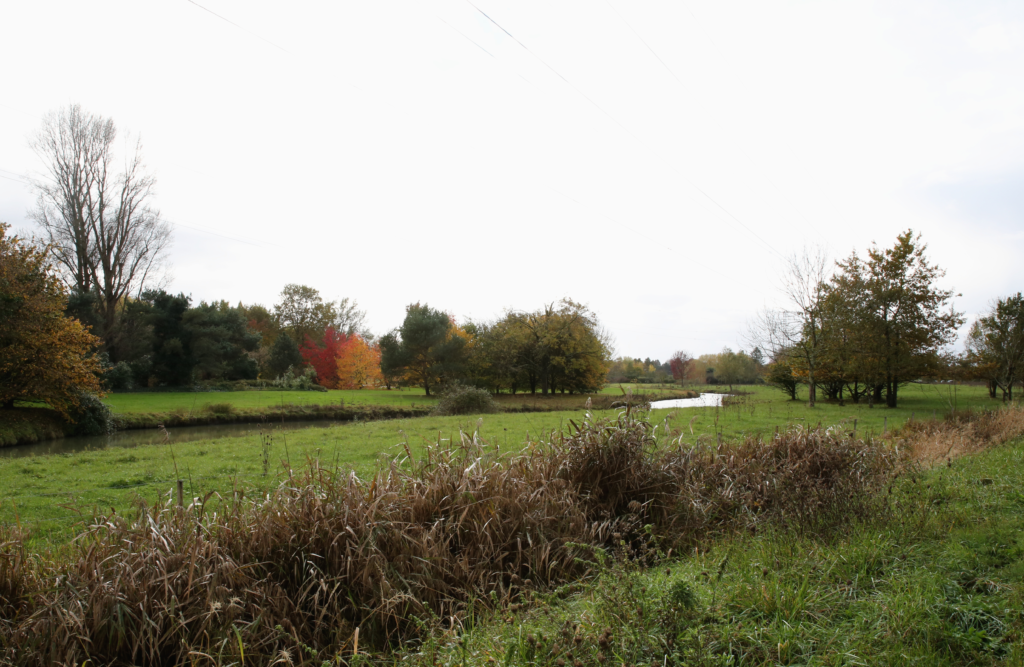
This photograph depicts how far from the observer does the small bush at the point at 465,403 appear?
2303 cm

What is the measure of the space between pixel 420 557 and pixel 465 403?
19322 mm

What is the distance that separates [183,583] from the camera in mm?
3412

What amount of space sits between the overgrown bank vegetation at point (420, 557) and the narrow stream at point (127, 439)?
32.5 feet

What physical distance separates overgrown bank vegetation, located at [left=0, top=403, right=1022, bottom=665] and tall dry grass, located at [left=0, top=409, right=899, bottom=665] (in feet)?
0.05

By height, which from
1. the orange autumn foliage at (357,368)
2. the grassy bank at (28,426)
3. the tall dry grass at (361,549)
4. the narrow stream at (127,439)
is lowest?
the narrow stream at (127,439)

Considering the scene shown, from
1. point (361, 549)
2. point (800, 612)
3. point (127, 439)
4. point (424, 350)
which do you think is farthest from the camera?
point (424, 350)

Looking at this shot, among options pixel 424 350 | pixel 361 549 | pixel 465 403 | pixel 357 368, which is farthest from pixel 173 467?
pixel 357 368

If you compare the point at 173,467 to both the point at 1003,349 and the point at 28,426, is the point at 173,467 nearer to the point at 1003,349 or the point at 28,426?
the point at 28,426

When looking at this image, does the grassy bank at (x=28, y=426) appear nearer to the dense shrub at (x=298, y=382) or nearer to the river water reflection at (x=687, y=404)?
the river water reflection at (x=687, y=404)

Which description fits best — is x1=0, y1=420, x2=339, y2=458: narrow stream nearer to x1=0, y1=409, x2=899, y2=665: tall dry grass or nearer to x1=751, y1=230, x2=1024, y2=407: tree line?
x1=0, y1=409, x2=899, y2=665: tall dry grass

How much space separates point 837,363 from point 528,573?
77.8ft

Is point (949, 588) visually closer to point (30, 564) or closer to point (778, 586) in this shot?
point (778, 586)

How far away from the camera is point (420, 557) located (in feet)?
13.1

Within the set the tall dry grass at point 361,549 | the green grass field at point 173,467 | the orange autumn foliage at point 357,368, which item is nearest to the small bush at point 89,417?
the green grass field at point 173,467
